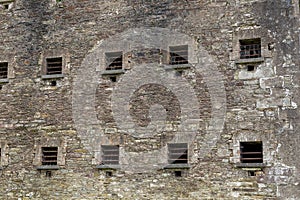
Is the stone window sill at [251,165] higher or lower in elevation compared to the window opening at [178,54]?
lower

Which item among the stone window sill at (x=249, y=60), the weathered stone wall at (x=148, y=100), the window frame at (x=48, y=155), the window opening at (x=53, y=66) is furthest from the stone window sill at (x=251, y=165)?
the window opening at (x=53, y=66)

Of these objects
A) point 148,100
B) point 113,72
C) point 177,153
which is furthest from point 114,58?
point 177,153

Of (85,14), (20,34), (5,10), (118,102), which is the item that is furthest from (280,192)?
(5,10)

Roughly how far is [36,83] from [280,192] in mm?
7249

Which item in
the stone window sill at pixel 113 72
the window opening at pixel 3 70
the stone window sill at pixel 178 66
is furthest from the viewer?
the window opening at pixel 3 70

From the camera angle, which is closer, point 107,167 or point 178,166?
point 178,166

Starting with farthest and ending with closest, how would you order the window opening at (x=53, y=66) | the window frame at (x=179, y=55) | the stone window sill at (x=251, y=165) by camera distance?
the window opening at (x=53, y=66), the window frame at (x=179, y=55), the stone window sill at (x=251, y=165)

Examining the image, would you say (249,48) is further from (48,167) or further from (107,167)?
(48,167)

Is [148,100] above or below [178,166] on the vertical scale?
above

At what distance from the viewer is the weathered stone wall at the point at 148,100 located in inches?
410

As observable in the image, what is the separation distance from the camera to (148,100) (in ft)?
37.6

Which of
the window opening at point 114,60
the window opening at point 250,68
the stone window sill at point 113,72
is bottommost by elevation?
the window opening at point 250,68

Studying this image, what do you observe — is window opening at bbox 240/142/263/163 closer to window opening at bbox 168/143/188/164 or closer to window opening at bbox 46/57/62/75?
window opening at bbox 168/143/188/164

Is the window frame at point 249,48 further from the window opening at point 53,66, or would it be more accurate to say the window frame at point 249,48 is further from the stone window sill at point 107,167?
the window opening at point 53,66
